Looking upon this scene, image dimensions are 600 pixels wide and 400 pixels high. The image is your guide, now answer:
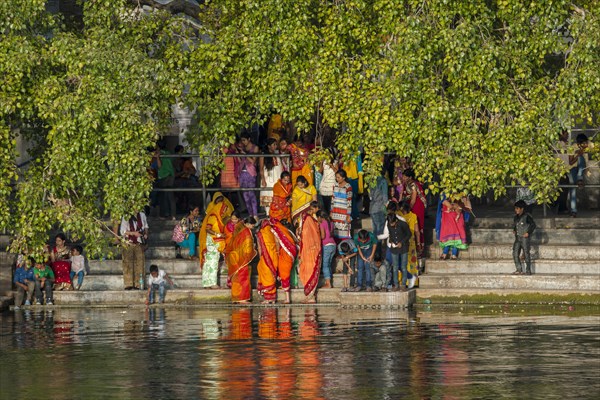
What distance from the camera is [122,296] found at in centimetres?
2430

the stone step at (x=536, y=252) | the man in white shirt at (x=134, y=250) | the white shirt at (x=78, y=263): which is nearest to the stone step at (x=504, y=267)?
the stone step at (x=536, y=252)

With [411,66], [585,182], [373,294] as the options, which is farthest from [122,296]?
[585,182]

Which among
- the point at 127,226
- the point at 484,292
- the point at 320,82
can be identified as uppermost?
the point at 320,82

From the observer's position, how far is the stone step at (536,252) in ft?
78.3

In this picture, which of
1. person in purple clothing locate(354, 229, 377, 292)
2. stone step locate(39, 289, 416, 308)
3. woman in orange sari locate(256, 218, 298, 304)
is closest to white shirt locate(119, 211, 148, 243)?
stone step locate(39, 289, 416, 308)

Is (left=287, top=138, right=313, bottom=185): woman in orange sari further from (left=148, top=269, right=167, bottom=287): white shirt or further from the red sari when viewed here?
the red sari

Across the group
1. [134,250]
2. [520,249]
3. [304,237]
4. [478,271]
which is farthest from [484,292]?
[134,250]

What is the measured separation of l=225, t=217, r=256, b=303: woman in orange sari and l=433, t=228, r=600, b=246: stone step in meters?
3.07

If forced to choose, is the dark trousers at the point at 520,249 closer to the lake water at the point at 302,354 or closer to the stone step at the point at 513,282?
the stone step at the point at 513,282

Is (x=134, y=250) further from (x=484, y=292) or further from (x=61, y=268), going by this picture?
(x=484, y=292)

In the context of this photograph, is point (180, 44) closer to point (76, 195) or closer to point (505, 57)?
point (76, 195)

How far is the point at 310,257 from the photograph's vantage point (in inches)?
932

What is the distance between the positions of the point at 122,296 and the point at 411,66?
21.5 feet

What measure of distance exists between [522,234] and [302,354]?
6.53 m
